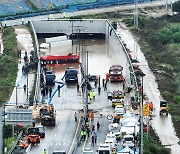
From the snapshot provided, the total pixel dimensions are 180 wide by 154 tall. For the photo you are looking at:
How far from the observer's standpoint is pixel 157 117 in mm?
68250

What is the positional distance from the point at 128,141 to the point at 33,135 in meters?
5.81

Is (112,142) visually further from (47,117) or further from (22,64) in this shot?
(22,64)

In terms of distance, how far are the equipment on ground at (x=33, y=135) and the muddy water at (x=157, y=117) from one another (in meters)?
8.43

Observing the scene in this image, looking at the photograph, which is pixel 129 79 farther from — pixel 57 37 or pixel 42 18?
pixel 42 18

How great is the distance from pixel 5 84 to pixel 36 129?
15.4 meters

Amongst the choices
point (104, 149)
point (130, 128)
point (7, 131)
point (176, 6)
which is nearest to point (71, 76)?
point (130, 128)

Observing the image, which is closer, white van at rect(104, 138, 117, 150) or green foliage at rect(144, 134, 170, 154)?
white van at rect(104, 138, 117, 150)

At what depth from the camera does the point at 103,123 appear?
212 feet

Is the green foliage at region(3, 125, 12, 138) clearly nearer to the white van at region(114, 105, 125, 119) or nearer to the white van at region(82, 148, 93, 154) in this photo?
the white van at region(82, 148, 93, 154)

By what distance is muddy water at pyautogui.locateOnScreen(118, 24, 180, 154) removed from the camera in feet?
207

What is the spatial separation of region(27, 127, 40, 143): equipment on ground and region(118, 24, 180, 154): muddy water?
8.43 m

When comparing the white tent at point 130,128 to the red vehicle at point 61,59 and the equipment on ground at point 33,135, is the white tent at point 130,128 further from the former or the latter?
the red vehicle at point 61,59

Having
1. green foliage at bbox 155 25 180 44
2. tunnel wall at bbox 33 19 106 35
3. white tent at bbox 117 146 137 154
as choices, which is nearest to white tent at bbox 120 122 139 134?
white tent at bbox 117 146 137 154

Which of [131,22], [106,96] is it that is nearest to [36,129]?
[106,96]
